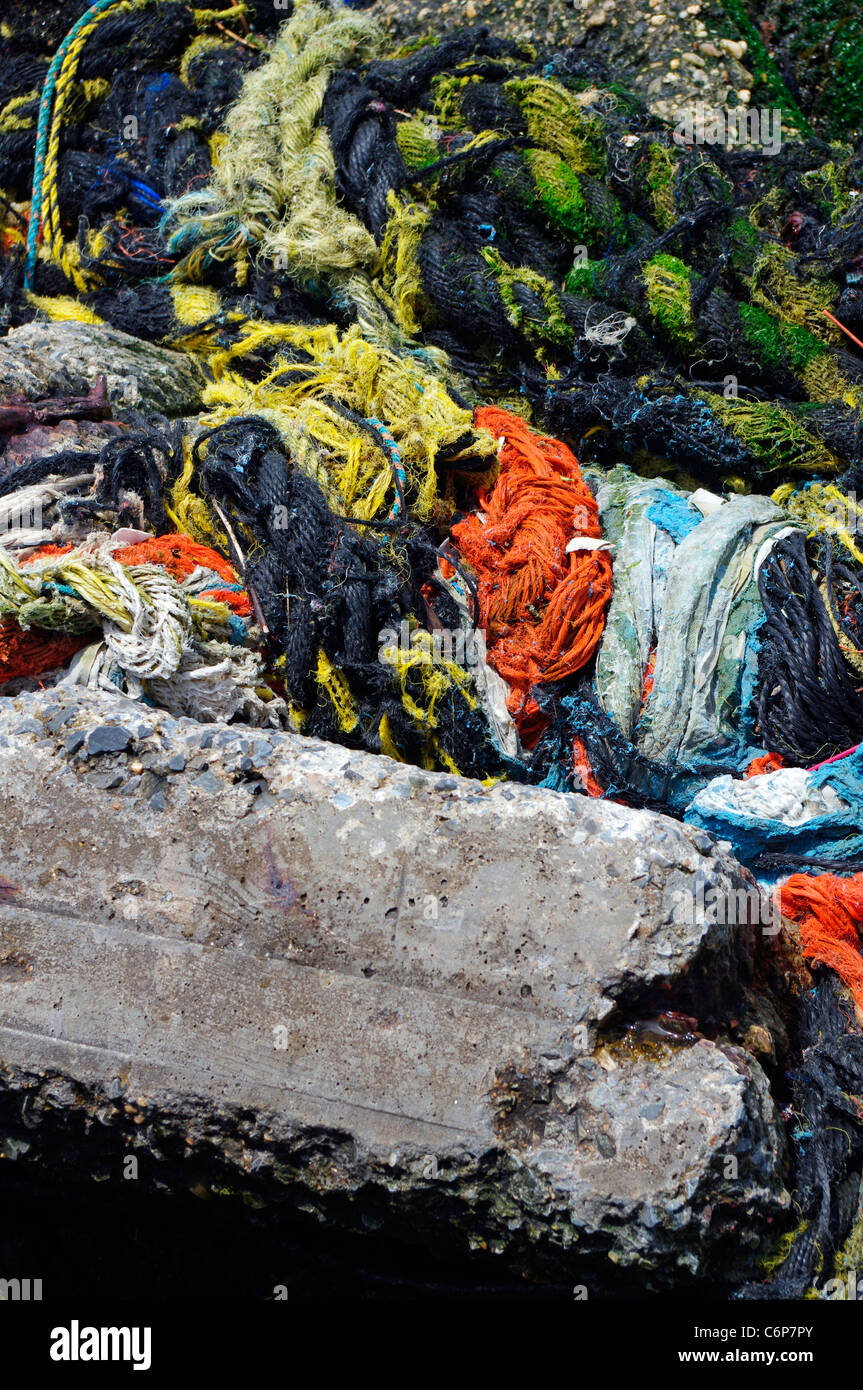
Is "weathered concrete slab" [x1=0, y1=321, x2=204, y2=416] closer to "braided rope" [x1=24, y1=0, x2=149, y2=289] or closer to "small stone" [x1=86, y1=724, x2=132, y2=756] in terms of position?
"braided rope" [x1=24, y1=0, x2=149, y2=289]

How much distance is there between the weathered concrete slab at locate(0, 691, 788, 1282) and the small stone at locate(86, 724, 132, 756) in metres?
0.05

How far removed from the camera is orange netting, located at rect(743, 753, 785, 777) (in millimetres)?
3221

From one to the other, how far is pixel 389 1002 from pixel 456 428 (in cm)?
206

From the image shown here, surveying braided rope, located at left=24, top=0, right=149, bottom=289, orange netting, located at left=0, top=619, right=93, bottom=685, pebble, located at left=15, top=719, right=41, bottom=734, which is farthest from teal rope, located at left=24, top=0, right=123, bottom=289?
pebble, located at left=15, top=719, right=41, bottom=734

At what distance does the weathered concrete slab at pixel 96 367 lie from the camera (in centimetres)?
387

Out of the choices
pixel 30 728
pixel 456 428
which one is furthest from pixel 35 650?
pixel 456 428

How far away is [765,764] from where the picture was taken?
127 inches

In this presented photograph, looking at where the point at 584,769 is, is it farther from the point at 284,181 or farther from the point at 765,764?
the point at 284,181

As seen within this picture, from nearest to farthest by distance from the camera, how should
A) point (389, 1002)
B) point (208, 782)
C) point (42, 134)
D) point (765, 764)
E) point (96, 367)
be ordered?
point (389, 1002)
point (208, 782)
point (765, 764)
point (96, 367)
point (42, 134)

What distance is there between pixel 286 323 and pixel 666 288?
1428 mm

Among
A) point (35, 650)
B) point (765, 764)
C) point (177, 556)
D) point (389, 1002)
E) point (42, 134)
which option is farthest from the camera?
point (42, 134)

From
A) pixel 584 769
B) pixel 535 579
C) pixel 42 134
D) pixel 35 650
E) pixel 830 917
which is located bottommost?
pixel 830 917

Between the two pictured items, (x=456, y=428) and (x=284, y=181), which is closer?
(x=456, y=428)

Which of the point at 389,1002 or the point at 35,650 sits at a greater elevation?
the point at 35,650
